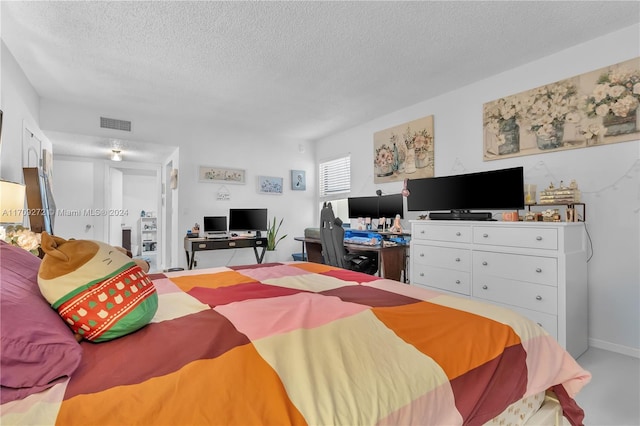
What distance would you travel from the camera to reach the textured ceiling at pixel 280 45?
2338mm

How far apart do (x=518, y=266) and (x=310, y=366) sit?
2420mm

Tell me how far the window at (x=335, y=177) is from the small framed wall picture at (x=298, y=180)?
0.33 meters

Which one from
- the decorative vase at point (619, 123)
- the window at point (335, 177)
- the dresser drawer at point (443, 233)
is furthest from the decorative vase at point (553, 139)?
the window at point (335, 177)

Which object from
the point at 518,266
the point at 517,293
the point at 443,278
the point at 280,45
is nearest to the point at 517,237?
the point at 518,266

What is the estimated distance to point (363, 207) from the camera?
15.3 ft

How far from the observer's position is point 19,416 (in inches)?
25.2

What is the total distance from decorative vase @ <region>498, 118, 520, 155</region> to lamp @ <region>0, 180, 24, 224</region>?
13.9ft

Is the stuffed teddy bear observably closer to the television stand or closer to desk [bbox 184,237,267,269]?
the television stand

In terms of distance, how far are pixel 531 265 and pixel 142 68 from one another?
4071 millimetres

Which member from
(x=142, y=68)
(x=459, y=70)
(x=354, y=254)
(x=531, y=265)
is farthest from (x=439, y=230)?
(x=142, y=68)

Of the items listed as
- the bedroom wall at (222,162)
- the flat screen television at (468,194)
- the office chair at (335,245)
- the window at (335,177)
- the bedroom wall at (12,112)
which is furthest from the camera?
the window at (335,177)

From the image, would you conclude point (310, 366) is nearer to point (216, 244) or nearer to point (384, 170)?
point (384, 170)

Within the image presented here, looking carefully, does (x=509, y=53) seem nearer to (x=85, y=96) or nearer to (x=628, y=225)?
(x=628, y=225)

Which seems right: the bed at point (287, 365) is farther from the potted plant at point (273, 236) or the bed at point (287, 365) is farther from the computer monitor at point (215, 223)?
the potted plant at point (273, 236)
